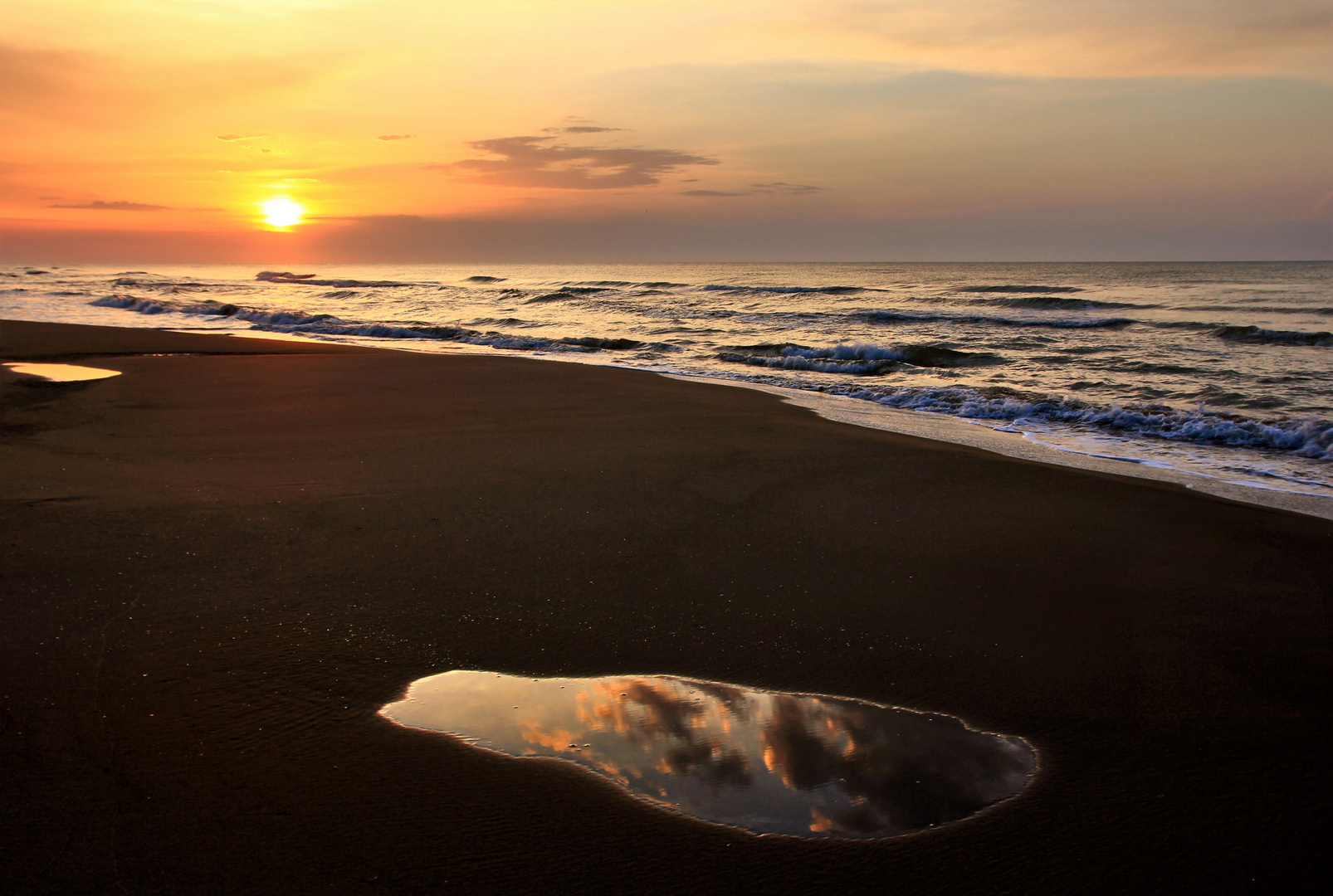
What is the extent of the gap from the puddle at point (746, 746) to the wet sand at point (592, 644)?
0.08 m

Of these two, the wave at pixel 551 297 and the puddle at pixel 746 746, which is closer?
the puddle at pixel 746 746

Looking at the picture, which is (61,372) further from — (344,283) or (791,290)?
(344,283)

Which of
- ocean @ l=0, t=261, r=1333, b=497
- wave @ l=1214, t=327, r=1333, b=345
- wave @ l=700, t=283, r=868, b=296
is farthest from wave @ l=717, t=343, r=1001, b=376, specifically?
wave @ l=700, t=283, r=868, b=296

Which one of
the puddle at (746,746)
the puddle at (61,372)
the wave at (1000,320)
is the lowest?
the puddle at (746,746)

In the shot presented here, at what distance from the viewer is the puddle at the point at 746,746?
2.18 metres

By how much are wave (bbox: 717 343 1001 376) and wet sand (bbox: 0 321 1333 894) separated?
27.5 ft

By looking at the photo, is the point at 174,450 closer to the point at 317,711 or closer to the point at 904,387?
the point at 317,711

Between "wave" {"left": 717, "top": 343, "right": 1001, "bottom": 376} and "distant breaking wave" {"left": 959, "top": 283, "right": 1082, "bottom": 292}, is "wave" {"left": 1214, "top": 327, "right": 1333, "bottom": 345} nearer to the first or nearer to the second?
"wave" {"left": 717, "top": 343, "right": 1001, "bottom": 376}

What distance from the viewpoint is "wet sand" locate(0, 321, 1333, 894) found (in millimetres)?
1989

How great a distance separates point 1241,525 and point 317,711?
5.40 m

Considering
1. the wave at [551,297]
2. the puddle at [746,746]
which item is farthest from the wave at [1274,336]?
the wave at [551,297]

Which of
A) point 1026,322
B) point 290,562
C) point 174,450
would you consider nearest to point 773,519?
point 290,562

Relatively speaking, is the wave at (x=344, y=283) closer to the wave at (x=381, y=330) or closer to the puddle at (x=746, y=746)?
the wave at (x=381, y=330)

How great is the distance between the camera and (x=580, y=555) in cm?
407
